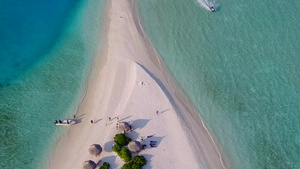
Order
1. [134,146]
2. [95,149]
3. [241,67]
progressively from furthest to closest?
[241,67]
[134,146]
[95,149]

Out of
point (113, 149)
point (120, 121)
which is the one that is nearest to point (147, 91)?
point (120, 121)

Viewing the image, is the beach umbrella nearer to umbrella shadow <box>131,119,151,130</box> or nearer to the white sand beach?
the white sand beach

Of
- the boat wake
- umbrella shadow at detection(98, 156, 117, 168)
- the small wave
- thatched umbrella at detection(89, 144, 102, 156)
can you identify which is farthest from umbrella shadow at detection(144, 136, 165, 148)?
the small wave

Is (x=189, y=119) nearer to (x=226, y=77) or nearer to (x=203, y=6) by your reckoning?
(x=226, y=77)

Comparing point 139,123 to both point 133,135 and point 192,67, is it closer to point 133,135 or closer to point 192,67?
point 133,135

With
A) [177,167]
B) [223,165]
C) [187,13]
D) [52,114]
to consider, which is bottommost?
[223,165]

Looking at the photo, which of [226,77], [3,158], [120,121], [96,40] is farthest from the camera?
[96,40]

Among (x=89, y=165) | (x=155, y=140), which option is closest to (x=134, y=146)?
(x=155, y=140)
